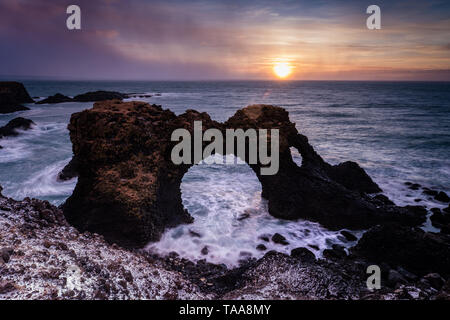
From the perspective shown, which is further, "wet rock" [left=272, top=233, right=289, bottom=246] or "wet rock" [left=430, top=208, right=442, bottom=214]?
"wet rock" [left=430, top=208, right=442, bottom=214]

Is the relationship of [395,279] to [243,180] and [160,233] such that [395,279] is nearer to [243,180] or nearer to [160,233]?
[160,233]

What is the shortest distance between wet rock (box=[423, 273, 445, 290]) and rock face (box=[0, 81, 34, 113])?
63.5 metres

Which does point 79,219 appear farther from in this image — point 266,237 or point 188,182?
point 188,182

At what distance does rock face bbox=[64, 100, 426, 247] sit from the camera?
29.6ft

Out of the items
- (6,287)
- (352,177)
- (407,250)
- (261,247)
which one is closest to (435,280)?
(407,250)

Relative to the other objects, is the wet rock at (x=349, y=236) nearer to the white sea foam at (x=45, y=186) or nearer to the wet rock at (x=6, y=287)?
the wet rock at (x=6, y=287)

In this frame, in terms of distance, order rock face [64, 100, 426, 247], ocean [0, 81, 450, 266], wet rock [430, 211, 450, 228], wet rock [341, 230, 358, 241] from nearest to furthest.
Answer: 1. rock face [64, 100, 426, 247]
2. ocean [0, 81, 450, 266]
3. wet rock [341, 230, 358, 241]
4. wet rock [430, 211, 450, 228]

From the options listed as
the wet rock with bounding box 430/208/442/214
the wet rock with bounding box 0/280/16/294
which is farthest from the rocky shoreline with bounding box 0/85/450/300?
the wet rock with bounding box 430/208/442/214

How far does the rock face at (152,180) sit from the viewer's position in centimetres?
903

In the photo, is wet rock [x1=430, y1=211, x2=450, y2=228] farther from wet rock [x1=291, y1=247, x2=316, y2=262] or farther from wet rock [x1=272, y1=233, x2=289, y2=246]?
wet rock [x1=272, y1=233, x2=289, y2=246]

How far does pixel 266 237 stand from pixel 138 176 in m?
5.86

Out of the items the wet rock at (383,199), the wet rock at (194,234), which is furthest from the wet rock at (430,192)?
the wet rock at (194,234)

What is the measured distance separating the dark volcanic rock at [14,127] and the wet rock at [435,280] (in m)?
37.3

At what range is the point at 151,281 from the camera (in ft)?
20.4
